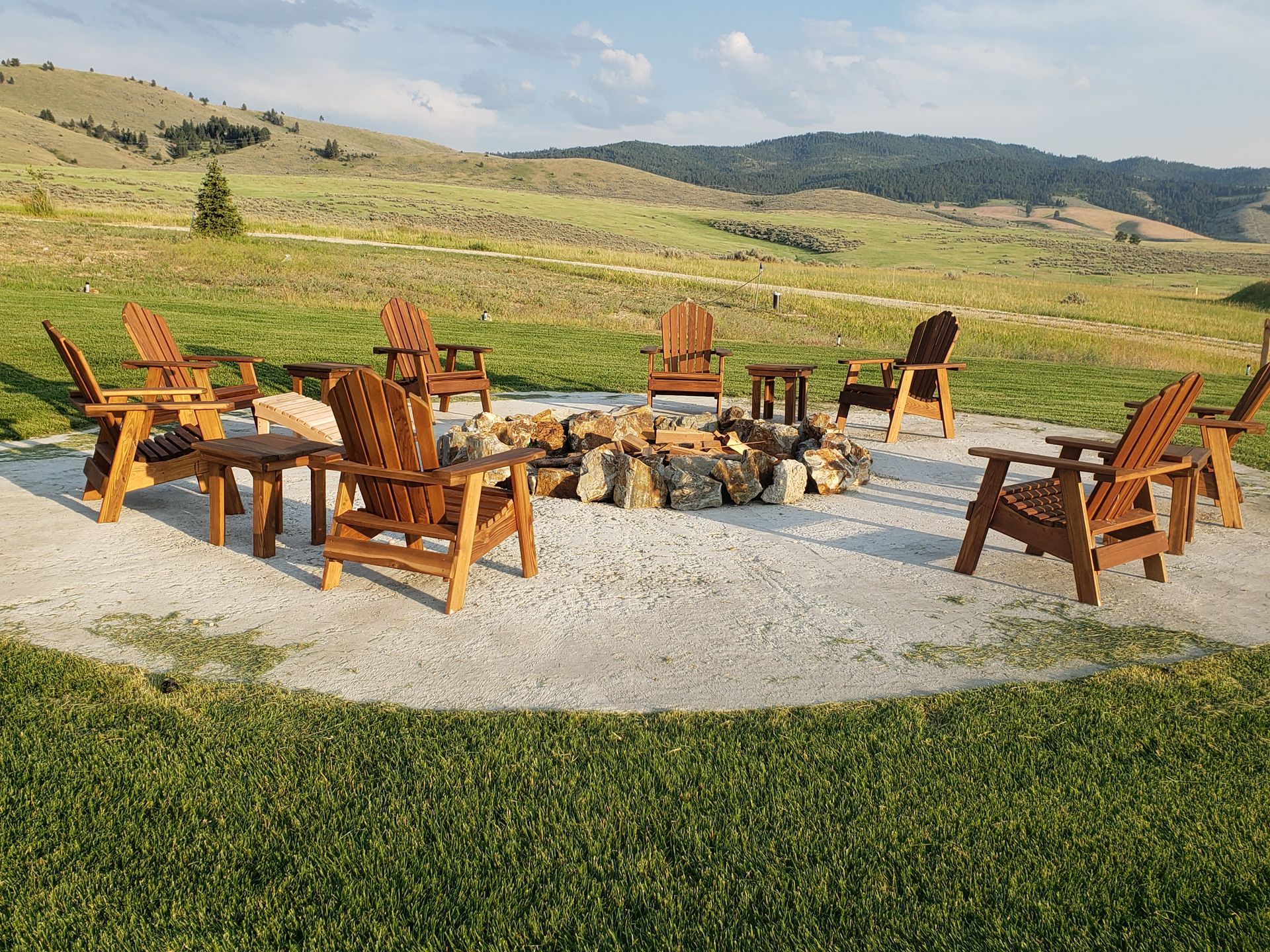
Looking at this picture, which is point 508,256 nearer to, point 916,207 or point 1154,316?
point 1154,316

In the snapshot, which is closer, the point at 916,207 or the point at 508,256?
the point at 508,256

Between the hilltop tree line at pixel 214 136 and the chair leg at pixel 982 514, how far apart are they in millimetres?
105184

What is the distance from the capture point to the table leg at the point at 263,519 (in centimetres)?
412

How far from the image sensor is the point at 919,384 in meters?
7.54

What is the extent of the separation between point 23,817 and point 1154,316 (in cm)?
3390

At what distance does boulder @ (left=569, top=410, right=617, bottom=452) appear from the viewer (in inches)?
227

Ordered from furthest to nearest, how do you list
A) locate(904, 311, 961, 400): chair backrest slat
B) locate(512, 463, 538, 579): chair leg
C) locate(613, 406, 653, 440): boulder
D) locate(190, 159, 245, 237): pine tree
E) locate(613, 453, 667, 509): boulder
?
1. locate(190, 159, 245, 237): pine tree
2. locate(904, 311, 961, 400): chair backrest slat
3. locate(613, 406, 653, 440): boulder
4. locate(613, 453, 667, 509): boulder
5. locate(512, 463, 538, 579): chair leg

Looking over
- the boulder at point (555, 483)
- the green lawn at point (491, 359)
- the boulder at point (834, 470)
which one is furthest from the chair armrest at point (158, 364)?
the boulder at point (834, 470)

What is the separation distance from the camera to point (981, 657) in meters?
3.19

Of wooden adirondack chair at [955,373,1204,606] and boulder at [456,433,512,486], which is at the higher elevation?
wooden adirondack chair at [955,373,1204,606]

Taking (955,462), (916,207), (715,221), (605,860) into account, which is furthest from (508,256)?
(916,207)

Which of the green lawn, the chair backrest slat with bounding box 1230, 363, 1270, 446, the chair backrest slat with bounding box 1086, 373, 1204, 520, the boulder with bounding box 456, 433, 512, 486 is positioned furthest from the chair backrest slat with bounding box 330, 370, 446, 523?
the chair backrest slat with bounding box 1230, 363, 1270, 446

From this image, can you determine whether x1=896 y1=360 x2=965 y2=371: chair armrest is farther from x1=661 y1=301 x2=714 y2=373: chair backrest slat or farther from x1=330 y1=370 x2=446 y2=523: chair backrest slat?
x1=330 y1=370 x2=446 y2=523: chair backrest slat

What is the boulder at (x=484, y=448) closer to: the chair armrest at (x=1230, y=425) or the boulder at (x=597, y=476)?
the boulder at (x=597, y=476)
